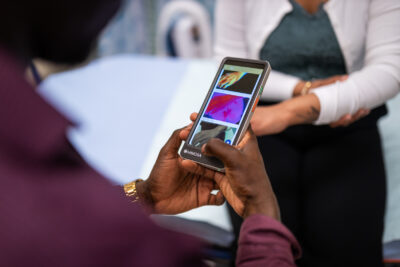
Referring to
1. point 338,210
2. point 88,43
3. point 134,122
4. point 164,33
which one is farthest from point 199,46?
point 88,43

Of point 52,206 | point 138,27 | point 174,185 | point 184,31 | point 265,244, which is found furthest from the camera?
point 184,31

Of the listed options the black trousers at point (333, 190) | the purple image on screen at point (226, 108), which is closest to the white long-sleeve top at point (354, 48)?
the black trousers at point (333, 190)

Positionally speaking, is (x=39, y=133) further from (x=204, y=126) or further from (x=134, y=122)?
(x=134, y=122)

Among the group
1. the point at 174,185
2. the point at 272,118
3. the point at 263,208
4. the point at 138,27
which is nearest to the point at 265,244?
the point at 263,208

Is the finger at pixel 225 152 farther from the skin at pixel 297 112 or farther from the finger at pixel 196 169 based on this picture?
the skin at pixel 297 112

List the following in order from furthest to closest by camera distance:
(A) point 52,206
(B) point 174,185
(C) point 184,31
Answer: (C) point 184,31 → (B) point 174,185 → (A) point 52,206

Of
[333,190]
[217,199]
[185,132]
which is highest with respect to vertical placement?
[185,132]

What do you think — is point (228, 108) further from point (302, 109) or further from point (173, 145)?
point (302, 109)

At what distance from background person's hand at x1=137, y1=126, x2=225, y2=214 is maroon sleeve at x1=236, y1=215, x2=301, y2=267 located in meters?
0.10

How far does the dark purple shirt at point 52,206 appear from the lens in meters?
0.26

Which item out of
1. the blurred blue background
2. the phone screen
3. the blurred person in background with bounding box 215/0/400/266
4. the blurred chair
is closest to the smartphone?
the phone screen

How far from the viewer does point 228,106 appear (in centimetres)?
48

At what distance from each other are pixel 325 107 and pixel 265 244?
31cm

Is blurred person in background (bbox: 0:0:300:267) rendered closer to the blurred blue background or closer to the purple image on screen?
the purple image on screen
